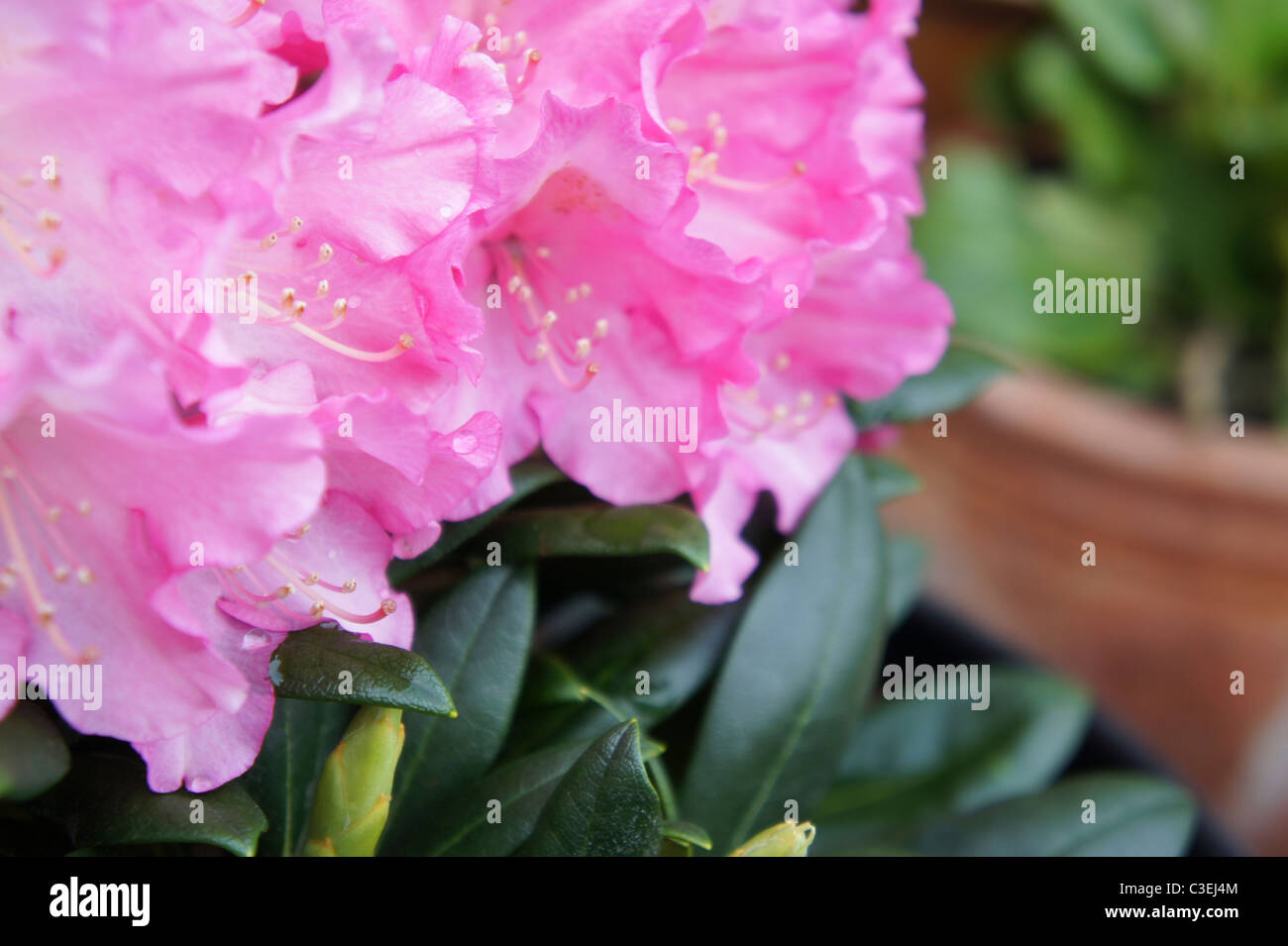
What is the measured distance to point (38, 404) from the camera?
44cm

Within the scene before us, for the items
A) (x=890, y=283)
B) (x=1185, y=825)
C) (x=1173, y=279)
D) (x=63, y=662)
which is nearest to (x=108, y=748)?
(x=63, y=662)

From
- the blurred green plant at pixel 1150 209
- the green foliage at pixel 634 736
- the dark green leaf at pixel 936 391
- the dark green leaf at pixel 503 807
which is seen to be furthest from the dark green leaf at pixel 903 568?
the blurred green plant at pixel 1150 209

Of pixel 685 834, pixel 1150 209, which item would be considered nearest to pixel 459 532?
pixel 685 834

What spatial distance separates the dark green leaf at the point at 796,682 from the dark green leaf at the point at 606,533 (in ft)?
0.38

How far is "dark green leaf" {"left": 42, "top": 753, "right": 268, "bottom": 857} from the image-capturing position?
1.71 ft

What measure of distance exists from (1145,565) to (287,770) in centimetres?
110

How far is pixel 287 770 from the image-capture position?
62 centimetres

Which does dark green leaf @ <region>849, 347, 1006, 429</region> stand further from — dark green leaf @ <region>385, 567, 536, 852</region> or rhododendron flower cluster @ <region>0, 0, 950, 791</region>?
dark green leaf @ <region>385, 567, 536, 852</region>

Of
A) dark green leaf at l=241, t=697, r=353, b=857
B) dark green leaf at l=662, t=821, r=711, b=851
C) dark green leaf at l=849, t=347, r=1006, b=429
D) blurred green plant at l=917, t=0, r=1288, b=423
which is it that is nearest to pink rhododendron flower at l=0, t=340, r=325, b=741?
dark green leaf at l=241, t=697, r=353, b=857

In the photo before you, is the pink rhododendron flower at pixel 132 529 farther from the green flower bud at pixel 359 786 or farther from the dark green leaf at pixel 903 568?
the dark green leaf at pixel 903 568

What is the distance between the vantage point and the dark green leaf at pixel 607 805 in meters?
0.57

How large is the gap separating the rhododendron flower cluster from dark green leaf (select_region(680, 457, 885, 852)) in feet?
0.26
